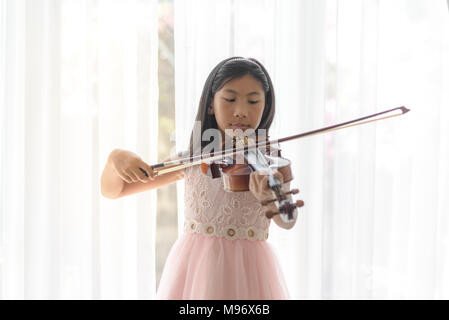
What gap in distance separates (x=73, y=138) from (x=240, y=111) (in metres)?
0.54

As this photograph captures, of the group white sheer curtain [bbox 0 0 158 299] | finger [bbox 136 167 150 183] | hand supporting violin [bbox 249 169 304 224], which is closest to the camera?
hand supporting violin [bbox 249 169 304 224]

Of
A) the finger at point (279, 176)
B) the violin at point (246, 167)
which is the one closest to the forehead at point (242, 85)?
the violin at point (246, 167)

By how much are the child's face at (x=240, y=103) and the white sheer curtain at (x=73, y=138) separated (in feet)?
1.16

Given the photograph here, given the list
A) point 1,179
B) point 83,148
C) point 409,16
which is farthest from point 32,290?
point 409,16

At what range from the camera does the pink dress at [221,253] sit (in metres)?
0.78

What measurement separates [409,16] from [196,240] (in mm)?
915

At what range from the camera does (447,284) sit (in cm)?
121

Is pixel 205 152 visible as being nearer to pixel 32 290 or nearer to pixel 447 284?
pixel 32 290

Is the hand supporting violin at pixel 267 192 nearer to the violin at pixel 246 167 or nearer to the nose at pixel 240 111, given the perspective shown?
the violin at pixel 246 167

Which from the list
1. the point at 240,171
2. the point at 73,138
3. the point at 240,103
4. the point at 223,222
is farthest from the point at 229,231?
the point at 73,138

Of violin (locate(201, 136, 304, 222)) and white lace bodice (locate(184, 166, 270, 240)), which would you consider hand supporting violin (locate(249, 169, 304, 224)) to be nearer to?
violin (locate(201, 136, 304, 222))

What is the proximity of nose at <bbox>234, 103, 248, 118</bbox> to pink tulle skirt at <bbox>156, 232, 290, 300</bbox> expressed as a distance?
253 mm

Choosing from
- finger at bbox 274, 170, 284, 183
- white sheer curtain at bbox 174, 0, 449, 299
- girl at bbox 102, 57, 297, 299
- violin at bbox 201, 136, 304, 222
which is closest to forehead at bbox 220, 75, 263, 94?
girl at bbox 102, 57, 297, 299

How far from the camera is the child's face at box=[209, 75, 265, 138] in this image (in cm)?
81
